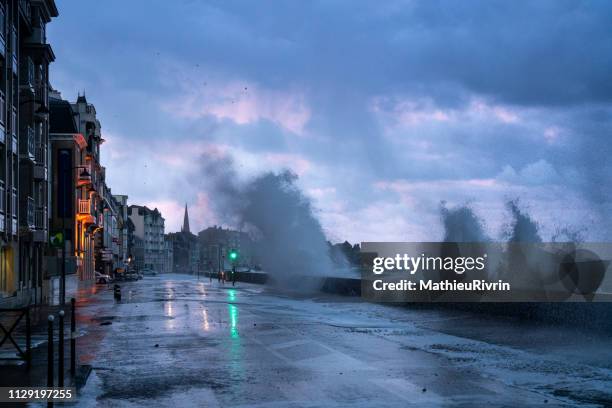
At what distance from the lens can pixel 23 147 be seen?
37.5 meters

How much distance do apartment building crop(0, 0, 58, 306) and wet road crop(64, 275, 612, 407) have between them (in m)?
10.4

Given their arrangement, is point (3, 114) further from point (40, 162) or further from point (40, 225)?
point (40, 225)

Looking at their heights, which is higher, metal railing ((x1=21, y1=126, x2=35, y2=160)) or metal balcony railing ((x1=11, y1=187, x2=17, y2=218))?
metal railing ((x1=21, y1=126, x2=35, y2=160))

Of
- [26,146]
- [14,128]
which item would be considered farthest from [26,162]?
[14,128]

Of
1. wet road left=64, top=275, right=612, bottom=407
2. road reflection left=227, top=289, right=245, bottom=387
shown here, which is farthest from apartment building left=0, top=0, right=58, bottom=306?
road reflection left=227, top=289, right=245, bottom=387

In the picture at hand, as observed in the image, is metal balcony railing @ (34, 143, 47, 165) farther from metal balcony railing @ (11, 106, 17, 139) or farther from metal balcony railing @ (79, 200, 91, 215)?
metal balcony railing @ (79, 200, 91, 215)

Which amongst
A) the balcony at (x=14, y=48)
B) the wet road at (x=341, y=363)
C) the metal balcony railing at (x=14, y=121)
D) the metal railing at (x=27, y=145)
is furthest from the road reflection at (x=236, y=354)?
the balcony at (x=14, y=48)

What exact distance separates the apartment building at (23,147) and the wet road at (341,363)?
10.4 metres

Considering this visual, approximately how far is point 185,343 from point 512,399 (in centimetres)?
978

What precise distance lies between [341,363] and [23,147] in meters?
27.6

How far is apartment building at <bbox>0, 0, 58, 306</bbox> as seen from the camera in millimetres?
33250

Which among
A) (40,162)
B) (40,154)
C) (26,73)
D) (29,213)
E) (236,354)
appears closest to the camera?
(236,354)

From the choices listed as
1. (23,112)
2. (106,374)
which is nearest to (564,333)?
(106,374)

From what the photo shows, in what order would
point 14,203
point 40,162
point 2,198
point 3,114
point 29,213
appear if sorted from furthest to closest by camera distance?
point 40,162 < point 29,213 < point 14,203 < point 3,114 < point 2,198
